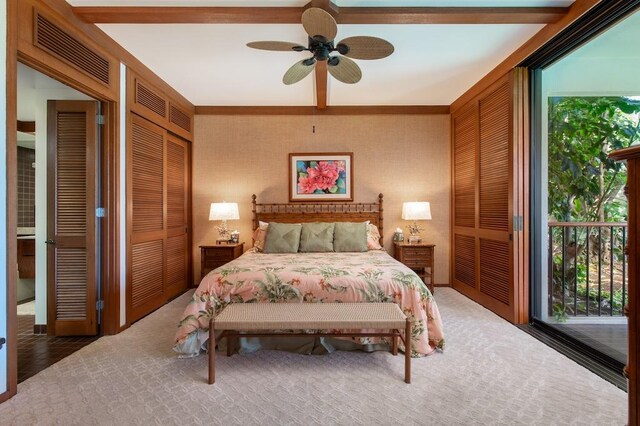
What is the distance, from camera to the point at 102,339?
3029mm

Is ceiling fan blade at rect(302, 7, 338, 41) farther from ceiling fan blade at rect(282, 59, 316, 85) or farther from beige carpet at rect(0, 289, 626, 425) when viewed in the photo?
beige carpet at rect(0, 289, 626, 425)

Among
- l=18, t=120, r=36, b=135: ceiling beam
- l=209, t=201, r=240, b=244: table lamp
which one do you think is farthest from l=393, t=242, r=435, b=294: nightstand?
l=18, t=120, r=36, b=135: ceiling beam

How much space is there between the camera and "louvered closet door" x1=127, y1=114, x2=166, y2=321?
349 centimetres

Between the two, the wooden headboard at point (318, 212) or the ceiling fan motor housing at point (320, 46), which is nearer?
the ceiling fan motor housing at point (320, 46)

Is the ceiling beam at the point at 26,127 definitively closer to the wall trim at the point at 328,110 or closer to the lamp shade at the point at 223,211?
the wall trim at the point at 328,110

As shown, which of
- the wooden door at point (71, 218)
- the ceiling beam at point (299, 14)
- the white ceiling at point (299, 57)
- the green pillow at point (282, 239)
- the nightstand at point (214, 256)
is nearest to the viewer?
the ceiling beam at point (299, 14)

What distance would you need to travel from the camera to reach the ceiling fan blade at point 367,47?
2.36 metres

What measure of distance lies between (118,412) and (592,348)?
3670 mm

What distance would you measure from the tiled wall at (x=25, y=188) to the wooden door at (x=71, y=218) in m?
3.12

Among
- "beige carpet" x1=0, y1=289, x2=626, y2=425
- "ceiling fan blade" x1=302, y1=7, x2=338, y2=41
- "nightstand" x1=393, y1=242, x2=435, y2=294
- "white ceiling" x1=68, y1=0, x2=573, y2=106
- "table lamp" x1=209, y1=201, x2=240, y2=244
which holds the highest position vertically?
"white ceiling" x1=68, y1=0, x2=573, y2=106

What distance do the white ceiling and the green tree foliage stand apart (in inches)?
48.0

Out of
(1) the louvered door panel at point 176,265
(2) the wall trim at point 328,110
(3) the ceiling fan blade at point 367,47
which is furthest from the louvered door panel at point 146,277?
(3) the ceiling fan blade at point 367,47

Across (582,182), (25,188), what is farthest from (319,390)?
(25,188)

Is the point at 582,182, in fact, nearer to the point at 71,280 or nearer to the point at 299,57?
the point at 299,57
